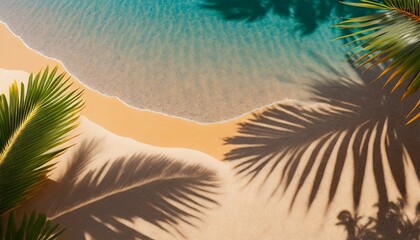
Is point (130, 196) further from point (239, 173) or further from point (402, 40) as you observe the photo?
point (402, 40)

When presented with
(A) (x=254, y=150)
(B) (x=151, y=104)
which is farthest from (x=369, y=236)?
(B) (x=151, y=104)

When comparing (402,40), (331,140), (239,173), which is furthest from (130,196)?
(402,40)

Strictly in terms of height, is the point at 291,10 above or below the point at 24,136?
above

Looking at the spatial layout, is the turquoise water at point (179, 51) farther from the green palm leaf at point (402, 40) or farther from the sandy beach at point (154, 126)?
the green palm leaf at point (402, 40)

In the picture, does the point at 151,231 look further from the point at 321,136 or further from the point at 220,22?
the point at 220,22

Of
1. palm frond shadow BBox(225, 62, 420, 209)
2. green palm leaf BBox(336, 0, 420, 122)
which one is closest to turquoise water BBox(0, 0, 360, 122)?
palm frond shadow BBox(225, 62, 420, 209)

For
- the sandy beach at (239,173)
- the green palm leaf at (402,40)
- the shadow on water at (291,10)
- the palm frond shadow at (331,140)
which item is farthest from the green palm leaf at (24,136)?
the shadow on water at (291,10)

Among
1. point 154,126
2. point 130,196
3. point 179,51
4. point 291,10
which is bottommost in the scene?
point 130,196
